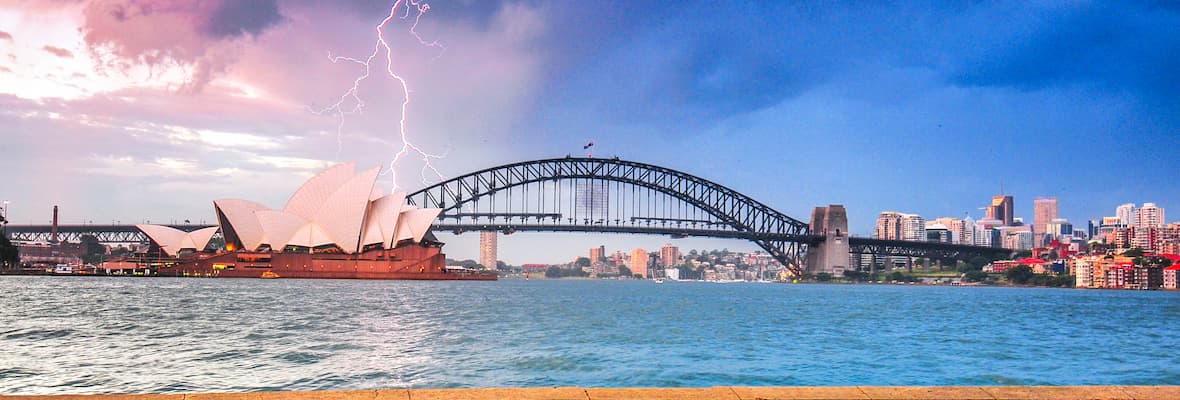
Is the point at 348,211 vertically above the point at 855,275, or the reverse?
the point at 348,211

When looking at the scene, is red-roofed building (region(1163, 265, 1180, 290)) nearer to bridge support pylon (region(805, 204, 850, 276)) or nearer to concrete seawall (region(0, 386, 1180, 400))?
bridge support pylon (region(805, 204, 850, 276))

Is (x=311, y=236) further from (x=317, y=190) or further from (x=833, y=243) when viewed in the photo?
(x=833, y=243)

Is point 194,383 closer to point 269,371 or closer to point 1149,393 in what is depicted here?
point 269,371

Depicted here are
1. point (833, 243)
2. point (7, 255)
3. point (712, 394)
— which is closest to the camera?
point (712, 394)

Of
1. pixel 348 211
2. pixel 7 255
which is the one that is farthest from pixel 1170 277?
pixel 7 255

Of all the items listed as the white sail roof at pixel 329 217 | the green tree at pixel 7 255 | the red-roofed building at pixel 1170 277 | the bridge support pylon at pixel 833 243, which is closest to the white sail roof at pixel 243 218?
the white sail roof at pixel 329 217

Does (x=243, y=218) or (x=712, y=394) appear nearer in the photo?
(x=712, y=394)
